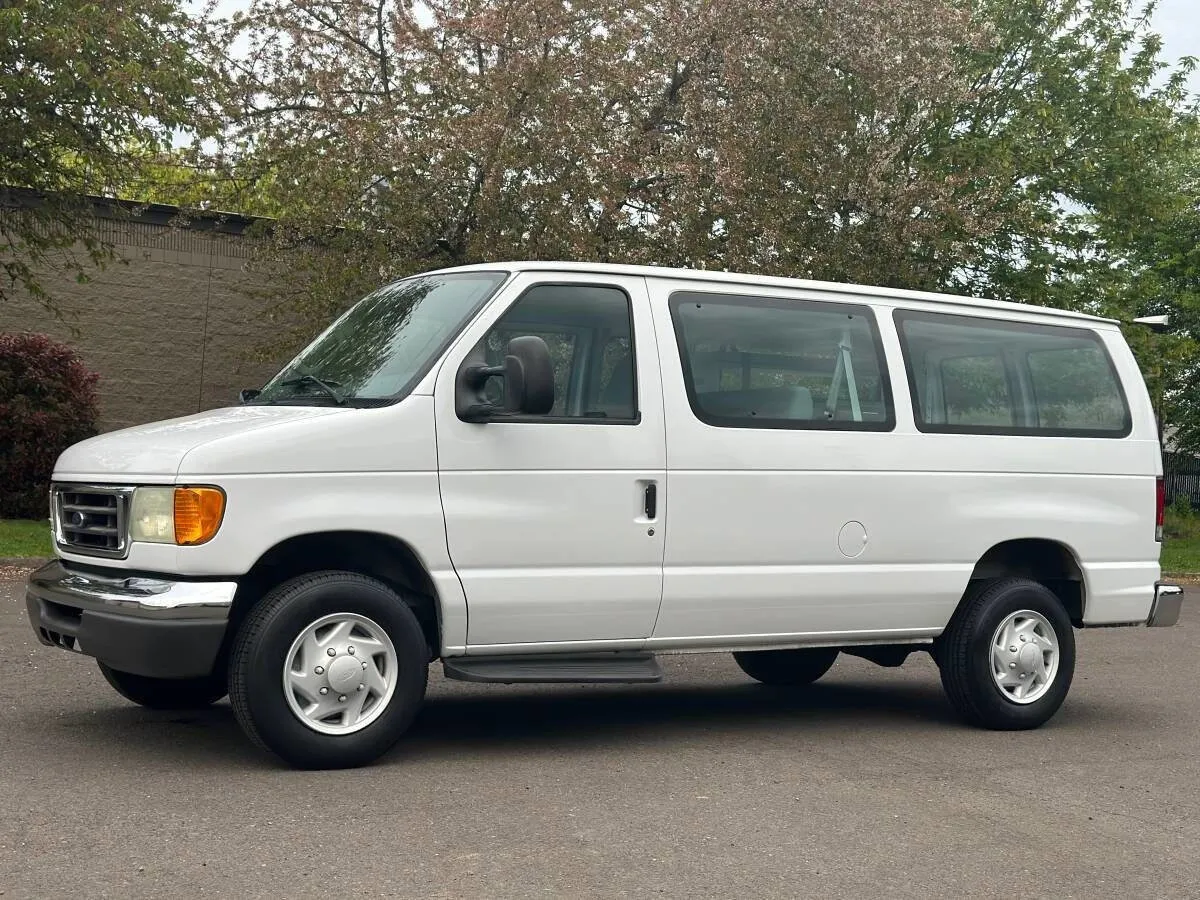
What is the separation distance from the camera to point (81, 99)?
1769 cm

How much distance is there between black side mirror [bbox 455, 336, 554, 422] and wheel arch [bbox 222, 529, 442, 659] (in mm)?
674

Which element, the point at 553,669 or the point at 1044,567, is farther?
the point at 1044,567

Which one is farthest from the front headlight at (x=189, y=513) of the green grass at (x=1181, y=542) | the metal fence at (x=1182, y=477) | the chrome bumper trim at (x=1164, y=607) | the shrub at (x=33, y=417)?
the metal fence at (x=1182, y=477)

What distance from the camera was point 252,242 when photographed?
22.4 meters

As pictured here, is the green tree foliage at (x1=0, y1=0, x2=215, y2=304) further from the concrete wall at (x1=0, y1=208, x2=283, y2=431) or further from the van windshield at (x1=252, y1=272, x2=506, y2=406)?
the van windshield at (x1=252, y1=272, x2=506, y2=406)

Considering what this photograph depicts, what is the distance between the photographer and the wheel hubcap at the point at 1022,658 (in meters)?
8.59

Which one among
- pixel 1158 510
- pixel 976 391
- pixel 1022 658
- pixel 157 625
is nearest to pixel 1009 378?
pixel 976 391

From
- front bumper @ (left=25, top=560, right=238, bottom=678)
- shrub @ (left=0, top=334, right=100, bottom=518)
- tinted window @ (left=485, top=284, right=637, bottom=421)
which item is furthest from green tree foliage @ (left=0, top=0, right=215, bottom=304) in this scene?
front bumper @ (left=25, top=560, right=238, bottom=678)

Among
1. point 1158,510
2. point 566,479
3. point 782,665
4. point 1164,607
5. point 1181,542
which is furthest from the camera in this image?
point 1181,542

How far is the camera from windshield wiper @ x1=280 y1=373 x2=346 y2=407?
23.4 feet

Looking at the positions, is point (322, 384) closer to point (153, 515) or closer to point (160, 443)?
point (160, 443)

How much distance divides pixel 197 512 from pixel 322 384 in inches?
41.2

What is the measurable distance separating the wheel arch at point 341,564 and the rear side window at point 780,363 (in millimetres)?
1552

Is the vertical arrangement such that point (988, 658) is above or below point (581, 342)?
below
